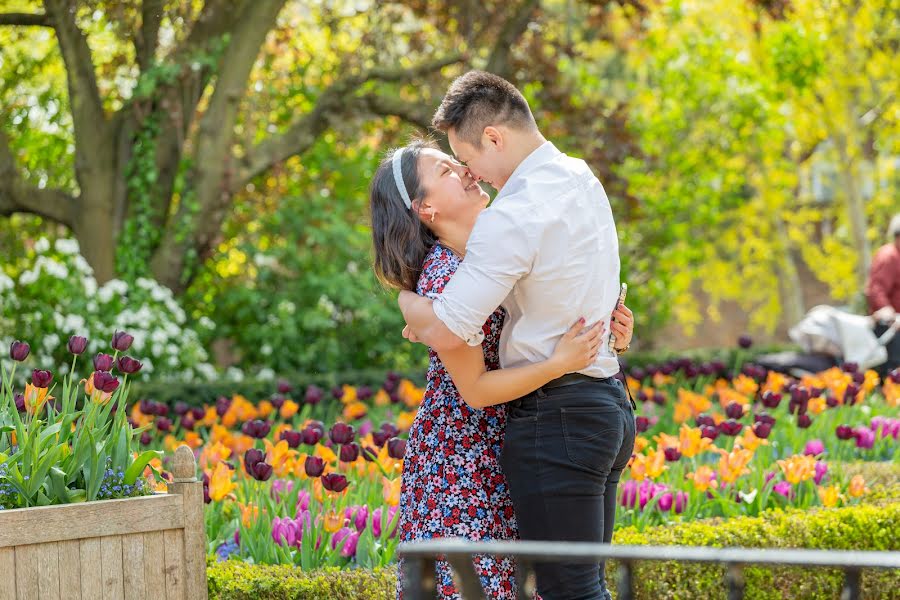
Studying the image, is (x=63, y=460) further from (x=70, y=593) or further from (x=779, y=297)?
(x=779, y=297)

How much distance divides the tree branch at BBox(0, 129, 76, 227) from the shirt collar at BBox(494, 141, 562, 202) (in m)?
6.83

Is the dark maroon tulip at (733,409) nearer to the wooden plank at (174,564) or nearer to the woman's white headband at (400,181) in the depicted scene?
the woman's white headband at (400,181)

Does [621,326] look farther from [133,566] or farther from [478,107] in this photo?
[133,566]

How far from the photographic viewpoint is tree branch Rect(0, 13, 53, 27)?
7.91 meters

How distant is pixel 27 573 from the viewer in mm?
2516

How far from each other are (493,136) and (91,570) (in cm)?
134

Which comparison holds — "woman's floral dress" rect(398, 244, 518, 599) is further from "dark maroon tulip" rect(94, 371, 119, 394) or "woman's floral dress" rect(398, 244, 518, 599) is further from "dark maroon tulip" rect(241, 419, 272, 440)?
"dark maroon tulip" rect(241, 419, 272, 440)

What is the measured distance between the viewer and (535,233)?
93.5 inches

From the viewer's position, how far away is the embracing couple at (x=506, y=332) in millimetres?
2402

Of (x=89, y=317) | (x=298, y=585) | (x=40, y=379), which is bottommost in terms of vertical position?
(x=298, y=585)

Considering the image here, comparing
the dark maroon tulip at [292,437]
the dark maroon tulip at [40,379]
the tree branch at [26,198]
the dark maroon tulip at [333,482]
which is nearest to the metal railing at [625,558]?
the dark maroon tulip at [40,379]

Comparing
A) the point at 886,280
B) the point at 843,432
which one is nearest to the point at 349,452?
the point at 843,432

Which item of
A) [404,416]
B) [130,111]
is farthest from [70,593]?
[130,111]

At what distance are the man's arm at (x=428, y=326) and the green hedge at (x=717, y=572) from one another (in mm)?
1121
